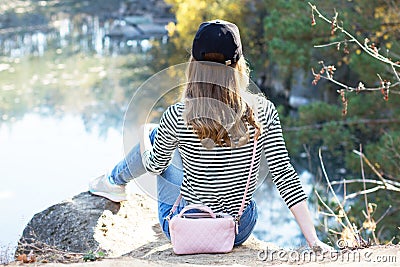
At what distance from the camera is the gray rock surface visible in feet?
9.34

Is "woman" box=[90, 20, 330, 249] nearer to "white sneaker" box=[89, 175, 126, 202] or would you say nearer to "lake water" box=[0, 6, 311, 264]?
"white sneaker" box=[89, 175, 126, 202]

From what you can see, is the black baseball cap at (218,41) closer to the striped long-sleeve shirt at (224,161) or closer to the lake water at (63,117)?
the striped long-sleeve shirt at (224,161)

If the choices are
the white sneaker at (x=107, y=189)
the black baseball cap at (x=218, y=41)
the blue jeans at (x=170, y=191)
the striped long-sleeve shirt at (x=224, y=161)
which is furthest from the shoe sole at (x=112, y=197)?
the black baseball cap at (x=218, y=41)

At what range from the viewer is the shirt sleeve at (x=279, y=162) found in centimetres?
230

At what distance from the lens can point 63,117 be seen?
10766 mm

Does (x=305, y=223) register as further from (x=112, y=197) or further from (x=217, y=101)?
Answer: (x=112, y=197)

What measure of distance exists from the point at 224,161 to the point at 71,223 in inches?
34.7

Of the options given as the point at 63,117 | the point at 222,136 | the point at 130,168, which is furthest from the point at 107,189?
the point at 63,117

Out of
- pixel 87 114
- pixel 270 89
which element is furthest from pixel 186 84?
pixel 270 89

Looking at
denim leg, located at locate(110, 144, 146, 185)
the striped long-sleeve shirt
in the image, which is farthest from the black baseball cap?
denim leg, located at locate(110, 144, 146, 185)

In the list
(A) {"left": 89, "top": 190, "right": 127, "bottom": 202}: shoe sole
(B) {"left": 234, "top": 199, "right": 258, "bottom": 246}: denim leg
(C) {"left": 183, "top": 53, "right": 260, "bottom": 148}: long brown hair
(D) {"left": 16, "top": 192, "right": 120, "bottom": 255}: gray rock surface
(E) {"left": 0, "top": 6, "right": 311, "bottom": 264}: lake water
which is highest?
(C) {"left": 183, "top": 53, "right": 260, "bottom": 148}: long brown hair

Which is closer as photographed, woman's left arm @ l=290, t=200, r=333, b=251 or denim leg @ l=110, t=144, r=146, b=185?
woman's left arm @ l=290, t=200, r=333, b=251

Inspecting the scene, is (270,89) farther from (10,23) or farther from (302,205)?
(302,205)

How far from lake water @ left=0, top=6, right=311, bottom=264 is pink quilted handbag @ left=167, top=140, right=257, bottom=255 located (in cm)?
152
